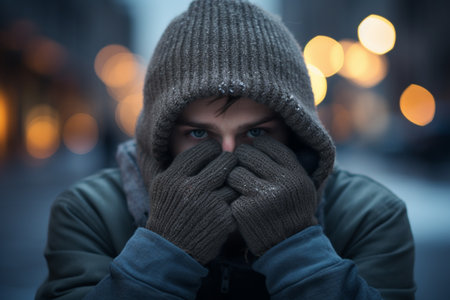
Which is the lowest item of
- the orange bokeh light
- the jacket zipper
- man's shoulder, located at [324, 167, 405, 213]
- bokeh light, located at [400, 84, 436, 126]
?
the orange bokeh light

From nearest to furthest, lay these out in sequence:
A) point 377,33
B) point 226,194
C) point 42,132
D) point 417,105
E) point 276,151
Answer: point 226,194 → point 276,151 → point 377,33 → point 42,132 → point 417,105

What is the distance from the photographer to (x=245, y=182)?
1.71m

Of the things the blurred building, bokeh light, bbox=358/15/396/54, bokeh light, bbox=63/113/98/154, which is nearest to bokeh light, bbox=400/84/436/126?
bokeh light, bbox=358/15/396/54

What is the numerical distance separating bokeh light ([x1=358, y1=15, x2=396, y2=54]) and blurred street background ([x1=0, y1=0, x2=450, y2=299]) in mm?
21

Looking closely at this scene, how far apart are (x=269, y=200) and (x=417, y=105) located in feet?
73.9

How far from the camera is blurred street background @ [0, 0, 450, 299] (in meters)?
6.16

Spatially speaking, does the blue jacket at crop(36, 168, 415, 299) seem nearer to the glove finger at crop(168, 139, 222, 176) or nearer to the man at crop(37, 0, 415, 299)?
the man at crop(37, 0, 415, 299)

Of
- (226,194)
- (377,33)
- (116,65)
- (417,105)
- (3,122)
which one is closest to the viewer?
(226,194)

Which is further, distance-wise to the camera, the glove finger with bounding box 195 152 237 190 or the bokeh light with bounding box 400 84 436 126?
the bokeh light with bounding box 400 84 436 126

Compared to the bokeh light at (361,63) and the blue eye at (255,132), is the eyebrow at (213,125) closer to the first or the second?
the blue eye at (255,132)

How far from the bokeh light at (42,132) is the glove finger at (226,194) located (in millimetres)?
19325

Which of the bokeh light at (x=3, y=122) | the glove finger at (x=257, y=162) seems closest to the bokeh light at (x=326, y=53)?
the glove finger at (x=257, y=162)

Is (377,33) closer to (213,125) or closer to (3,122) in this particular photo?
(213,125)

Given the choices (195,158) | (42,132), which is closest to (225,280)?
(195,158)
